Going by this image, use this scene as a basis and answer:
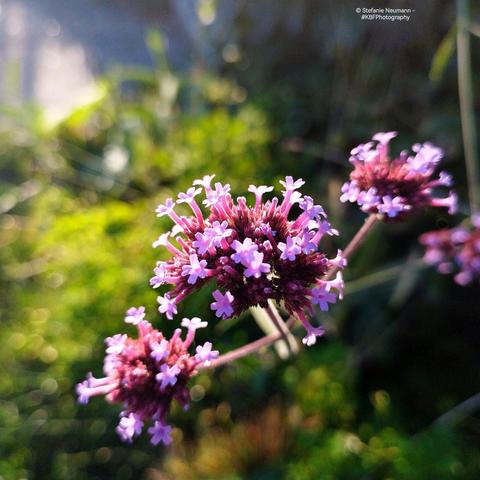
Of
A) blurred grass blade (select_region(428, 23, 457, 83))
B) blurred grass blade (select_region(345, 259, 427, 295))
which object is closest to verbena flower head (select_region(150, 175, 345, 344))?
blurred grass blade (select_region(345, 259, 427, 295))

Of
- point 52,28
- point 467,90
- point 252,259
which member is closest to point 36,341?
point 252,259

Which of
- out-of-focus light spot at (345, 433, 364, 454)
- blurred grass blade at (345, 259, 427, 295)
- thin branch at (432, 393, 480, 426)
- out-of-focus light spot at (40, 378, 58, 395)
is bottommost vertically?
thin branch at (432, 393, 480, 426)

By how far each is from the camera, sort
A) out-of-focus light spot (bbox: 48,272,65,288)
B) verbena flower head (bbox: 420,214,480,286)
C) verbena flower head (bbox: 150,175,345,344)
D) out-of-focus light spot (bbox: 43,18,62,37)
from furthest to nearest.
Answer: out-of-focus light spot (bbox: 43,18,62,37)
out-of-focus light spot (bbox: 48,272,65,288)
verbena flower head (bbox: 420,214,480,286)
verbena flower head (bbox: 150,175,345,344)

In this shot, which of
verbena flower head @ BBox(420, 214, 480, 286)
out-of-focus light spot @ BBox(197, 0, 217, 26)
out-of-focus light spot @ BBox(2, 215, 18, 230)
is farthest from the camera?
out-of-focus light spot @ BBox(2, 215, 18, 230)

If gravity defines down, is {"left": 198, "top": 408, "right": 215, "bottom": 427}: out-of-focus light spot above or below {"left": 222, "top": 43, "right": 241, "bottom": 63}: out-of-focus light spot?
below

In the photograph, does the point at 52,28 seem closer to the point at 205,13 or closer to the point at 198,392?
the point at 205,13

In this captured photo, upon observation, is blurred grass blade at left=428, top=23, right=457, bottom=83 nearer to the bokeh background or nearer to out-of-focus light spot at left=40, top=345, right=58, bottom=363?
the bokeh background

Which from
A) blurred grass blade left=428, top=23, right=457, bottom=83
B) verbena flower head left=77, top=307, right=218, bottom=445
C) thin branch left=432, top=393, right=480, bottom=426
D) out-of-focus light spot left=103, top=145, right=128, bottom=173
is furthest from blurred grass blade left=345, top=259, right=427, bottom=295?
out-of-focus light spot left=103, top=145, right=128, bottom=173

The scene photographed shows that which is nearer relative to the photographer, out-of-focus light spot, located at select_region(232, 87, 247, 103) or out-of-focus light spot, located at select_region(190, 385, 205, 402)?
out-of-focus light spot, located at select_region(190, 385, 205, 402)
